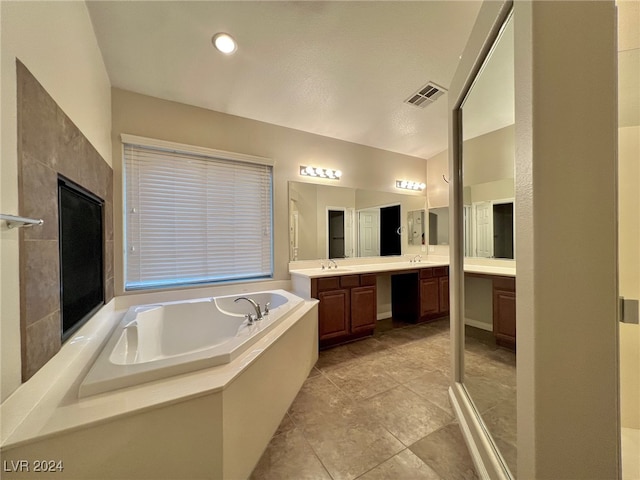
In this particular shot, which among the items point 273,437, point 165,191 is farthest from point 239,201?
point 273,437

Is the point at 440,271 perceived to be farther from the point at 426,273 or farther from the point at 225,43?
the point at 225,43

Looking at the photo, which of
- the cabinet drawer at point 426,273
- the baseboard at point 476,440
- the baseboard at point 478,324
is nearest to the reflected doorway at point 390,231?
the cabinet drawer at point 426,273

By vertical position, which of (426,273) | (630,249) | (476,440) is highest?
(630,249)

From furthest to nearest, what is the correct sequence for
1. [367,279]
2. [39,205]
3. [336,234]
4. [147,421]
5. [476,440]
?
[336,234]
[367,279]
[476,440]
[39,205]
[147,421]

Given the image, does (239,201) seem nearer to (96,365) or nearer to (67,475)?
(96,365)

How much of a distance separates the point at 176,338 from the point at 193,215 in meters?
1.16

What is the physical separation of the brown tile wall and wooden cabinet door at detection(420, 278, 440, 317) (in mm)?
3460

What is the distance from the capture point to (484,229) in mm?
1770

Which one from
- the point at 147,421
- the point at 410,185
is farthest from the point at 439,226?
the point at 147,421

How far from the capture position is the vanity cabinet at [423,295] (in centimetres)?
327

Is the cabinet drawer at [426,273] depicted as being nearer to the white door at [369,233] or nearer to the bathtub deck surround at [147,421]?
the white door at [369,233]

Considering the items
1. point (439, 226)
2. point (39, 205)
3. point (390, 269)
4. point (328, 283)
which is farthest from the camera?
point (439, 226)

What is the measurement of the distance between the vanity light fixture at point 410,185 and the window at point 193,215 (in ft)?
7.11

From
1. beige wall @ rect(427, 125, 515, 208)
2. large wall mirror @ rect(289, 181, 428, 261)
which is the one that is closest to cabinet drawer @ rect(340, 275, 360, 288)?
large wall mirror @ rect(289, 181, 428, 261)
